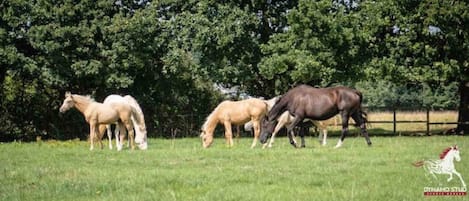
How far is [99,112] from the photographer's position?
64.4 ft

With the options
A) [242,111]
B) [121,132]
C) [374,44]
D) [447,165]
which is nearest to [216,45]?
[374,44]

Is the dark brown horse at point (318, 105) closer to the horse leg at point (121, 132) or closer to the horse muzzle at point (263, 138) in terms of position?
the horse muzzle at point (263, 138)

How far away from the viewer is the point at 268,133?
64.5 ft

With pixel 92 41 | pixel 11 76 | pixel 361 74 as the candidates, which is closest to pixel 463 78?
pixel 361 74

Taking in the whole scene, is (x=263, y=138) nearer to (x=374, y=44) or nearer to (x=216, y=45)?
(x=216, y=45)

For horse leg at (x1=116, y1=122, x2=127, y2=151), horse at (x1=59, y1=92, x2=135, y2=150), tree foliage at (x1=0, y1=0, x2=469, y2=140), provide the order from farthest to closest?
tree foliage at (x1=0, y1=0, x2=469, y2=140) < horse leg at (x1=116, y1=122, x2=127, y2=151) < horse at (x1=59, y1=92, x2=135, y2=150)

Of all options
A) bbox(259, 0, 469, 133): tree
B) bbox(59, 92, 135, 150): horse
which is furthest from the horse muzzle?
bbox(259, 0, 469, 133): tree

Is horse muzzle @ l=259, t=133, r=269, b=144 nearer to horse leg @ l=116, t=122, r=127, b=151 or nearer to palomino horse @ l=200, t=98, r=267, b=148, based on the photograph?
palomino horse @ l=200, t=98, r=267, b=148

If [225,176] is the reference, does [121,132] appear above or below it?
above

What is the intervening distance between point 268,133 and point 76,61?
1488 centimetres

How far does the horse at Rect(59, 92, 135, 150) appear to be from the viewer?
19609 millimetres

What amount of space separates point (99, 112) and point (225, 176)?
30.1 feet

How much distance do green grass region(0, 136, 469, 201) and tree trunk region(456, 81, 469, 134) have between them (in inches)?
709

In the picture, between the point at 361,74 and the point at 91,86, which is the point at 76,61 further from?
the point at 361,74
